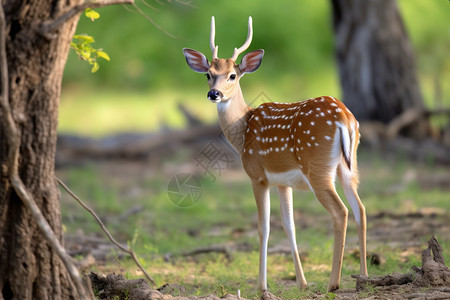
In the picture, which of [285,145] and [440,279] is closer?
[440,279]

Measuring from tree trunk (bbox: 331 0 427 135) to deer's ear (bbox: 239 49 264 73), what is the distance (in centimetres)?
798

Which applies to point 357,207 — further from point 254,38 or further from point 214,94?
point 254,38

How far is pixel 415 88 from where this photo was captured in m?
13.8

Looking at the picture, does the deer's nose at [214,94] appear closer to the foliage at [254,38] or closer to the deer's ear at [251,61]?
the deer's ear at [251,61]

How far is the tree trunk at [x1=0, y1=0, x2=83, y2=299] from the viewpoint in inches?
173

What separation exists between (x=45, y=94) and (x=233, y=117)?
2100mm

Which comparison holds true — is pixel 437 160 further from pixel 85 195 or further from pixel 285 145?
pixel 285 145

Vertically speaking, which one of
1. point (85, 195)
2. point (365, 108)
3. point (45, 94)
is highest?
point (45, 94)

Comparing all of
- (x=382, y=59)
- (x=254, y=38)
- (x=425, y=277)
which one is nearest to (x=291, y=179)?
(x=425, y=277)

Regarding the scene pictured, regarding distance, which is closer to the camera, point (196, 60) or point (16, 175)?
point (16, 175)

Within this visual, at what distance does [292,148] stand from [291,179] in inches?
9.6

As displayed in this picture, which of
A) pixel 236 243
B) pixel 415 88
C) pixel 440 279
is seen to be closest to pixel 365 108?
pixel 415 88

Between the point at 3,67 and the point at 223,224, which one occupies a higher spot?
the point at 3,67

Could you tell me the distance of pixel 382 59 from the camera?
13719 mm
